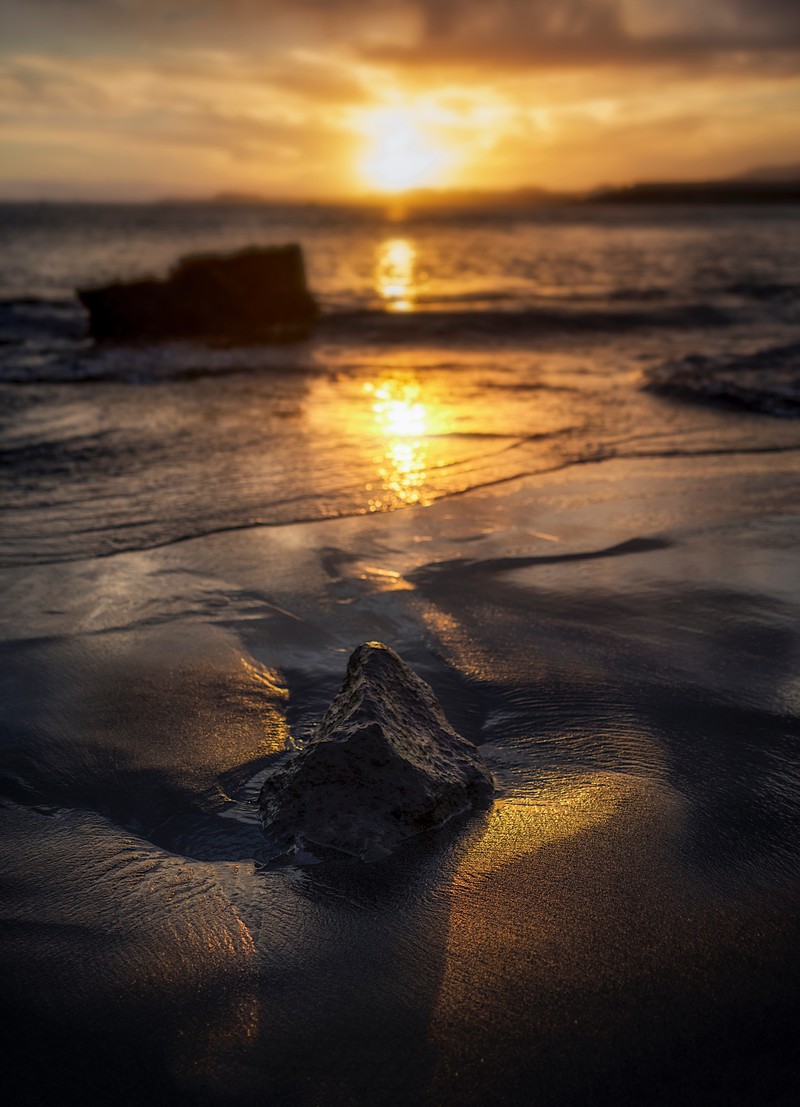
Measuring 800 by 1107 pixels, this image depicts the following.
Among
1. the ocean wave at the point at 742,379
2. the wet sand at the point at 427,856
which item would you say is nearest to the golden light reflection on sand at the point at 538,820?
the wet sand at the point at 427,856

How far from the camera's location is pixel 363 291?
22562 mm

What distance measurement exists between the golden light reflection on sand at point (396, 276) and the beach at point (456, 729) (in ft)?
Answer: 43.9

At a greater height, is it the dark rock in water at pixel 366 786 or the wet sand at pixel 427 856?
the dark rock in water at pixel 366 786

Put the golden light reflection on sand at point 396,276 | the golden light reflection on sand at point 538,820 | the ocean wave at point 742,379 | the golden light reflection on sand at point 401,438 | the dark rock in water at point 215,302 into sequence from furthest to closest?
the golden light reflection on sand at point 396,276
the dark rock in water at point 215,302
the ocean wave at point 742,379
the golden light reflection on sand at point 401,438
the golden light reflection on sand at point 538,820

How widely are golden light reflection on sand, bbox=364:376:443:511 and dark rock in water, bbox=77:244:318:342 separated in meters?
5.37

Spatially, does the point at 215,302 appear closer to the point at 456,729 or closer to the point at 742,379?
the point at 742,379

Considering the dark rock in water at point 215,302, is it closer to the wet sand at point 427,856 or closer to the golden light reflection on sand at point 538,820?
the wet sand at point 427,856

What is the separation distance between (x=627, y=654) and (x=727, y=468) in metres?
3.25

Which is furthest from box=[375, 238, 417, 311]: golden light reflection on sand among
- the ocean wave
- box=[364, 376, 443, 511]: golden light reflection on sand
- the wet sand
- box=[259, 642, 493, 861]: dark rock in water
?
box=[259, 642, 493, 861]: dark rock in water

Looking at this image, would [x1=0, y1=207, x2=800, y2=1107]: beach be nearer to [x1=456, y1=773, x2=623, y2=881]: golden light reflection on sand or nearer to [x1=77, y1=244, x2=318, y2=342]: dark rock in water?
[x1=456, y1=773, x2=623, y2=881]: golden light reflection on sand

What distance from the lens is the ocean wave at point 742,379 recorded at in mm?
8289

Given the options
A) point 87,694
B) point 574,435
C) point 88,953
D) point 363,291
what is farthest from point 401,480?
point 363,291

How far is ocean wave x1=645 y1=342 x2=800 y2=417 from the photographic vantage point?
829 centimetres

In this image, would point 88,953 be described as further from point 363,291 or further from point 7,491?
point 363,291
